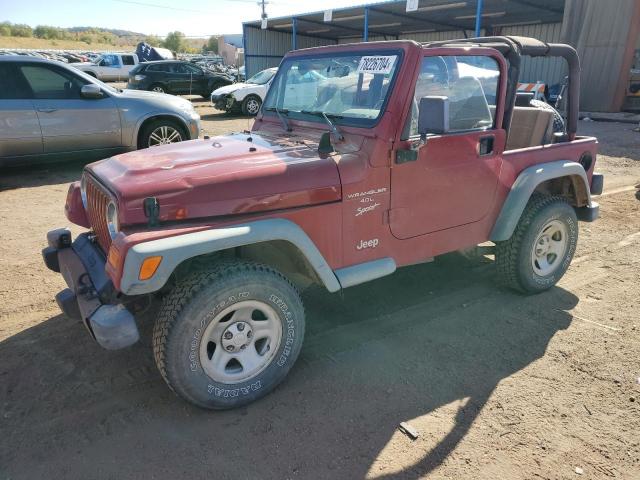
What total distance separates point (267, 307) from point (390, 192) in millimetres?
1069

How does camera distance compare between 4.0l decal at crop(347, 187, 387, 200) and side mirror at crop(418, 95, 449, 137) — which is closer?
side mirror at crop(418, 95, 449, 137)

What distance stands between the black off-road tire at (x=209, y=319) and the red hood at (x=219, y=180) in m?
0.35

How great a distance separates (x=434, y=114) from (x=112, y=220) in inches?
76.4

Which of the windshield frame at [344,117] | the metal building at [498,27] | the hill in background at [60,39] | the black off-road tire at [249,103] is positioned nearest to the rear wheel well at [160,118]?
the windshield frame at [344,117]

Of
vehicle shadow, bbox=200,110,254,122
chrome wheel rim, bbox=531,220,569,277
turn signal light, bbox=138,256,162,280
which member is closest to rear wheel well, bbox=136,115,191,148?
chrome wheel rim, bbox=531,220,569,277

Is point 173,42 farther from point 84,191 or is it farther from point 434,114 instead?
point 434,114

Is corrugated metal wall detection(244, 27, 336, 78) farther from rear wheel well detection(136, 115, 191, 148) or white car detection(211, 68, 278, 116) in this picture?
rear wheel well detection(136, 115, 191, 148)

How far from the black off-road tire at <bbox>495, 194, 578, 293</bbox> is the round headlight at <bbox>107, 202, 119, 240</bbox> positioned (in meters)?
2.93

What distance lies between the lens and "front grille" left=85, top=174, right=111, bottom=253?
2920 millimetres

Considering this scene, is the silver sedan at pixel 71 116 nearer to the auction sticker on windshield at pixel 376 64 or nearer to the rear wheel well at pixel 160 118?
the rear wheel well at pixel 160 118

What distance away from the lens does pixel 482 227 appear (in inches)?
148

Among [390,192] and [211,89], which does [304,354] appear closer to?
[390,192]

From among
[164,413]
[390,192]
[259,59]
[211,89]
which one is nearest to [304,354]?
[164,413]

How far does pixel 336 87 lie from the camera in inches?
136
